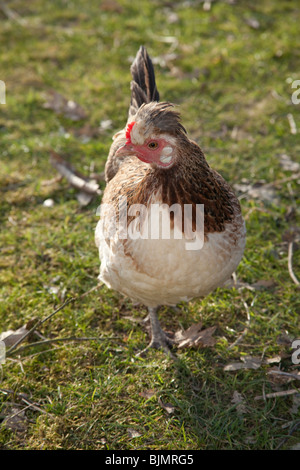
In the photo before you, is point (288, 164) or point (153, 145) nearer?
point (153, 145)

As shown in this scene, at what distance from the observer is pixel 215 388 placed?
3.21m

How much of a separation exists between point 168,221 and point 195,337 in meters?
1.23

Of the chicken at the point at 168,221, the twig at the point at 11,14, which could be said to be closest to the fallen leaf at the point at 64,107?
the twig at the point at 11,14

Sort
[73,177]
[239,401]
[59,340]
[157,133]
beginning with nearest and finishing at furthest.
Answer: [157,133], [239,401], [59,340], [73,177]

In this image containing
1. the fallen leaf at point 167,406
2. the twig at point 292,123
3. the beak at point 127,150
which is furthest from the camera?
the twig at point 292,123

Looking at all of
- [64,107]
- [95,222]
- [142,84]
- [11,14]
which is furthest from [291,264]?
[11,14]

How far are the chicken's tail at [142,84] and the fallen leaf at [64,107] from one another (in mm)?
2055

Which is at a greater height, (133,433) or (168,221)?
(168,221)

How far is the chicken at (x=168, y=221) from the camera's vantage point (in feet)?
A: 8.70

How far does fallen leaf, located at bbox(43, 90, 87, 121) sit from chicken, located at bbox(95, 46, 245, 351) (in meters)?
3.06

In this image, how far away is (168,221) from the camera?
8.91 feet

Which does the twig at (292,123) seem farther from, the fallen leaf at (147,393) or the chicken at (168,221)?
the fallen leaf at (147,393)

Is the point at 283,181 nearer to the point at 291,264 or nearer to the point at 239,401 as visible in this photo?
the point at 291,264
